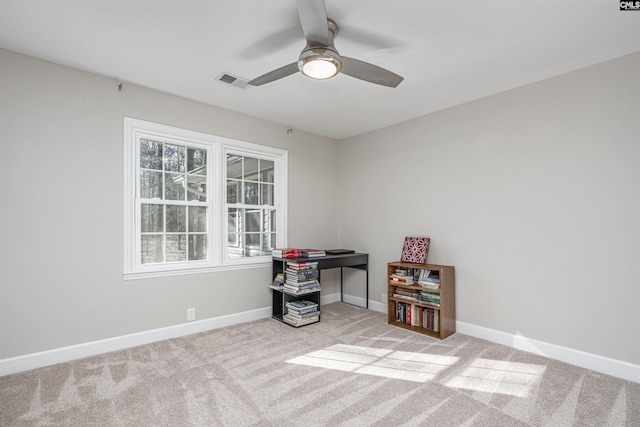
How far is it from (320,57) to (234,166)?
2.26 m

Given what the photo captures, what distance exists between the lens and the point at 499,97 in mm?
3152

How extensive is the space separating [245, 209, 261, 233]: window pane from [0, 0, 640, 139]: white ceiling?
1.44 meters

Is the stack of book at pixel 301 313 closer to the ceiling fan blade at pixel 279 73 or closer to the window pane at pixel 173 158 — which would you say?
the window pane at pixel 173 158

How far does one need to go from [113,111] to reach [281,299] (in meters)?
2.71

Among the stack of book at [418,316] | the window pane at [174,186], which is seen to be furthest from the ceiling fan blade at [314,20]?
the stack of book at [418,316]

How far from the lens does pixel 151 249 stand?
317 cm

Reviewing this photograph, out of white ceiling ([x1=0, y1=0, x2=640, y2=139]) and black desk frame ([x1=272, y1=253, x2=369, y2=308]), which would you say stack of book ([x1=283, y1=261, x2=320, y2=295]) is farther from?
white ceiling ([x1=0, y1=0, x2=640, y2=139])

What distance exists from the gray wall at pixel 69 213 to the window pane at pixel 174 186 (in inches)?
17.1

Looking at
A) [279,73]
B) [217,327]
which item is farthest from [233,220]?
[279,73]

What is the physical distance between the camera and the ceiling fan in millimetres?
1669

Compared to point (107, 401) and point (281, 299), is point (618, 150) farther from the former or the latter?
point (107, 401)

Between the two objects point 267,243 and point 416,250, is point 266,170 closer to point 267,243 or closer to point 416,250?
point 267,243

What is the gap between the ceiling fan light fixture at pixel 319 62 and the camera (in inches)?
72.5

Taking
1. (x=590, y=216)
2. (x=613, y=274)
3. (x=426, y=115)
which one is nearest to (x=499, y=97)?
(x=426, y=115)
